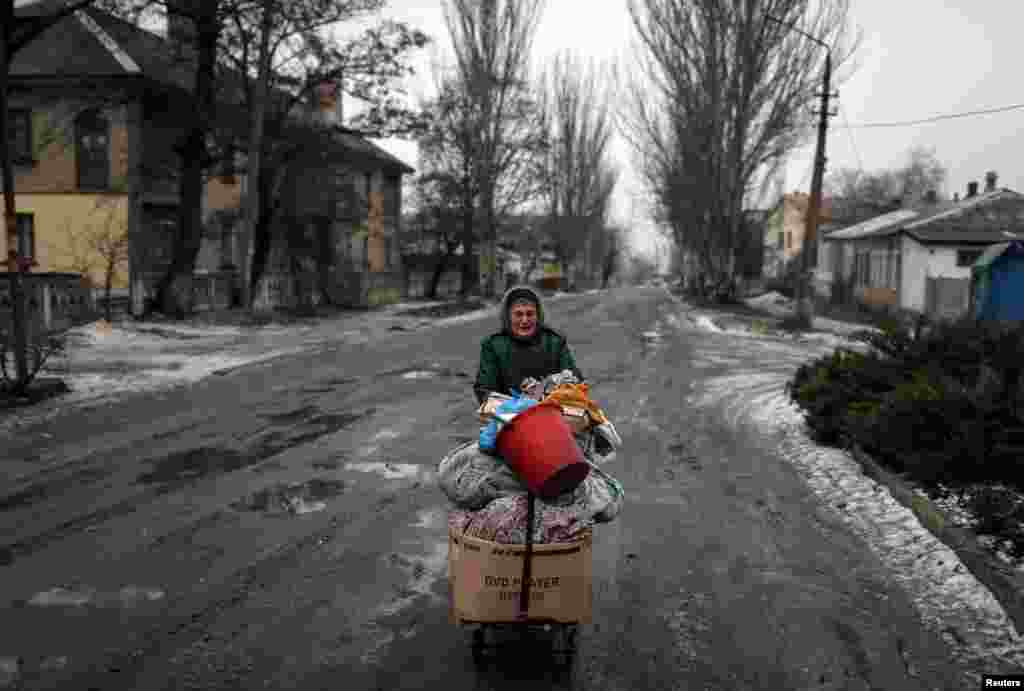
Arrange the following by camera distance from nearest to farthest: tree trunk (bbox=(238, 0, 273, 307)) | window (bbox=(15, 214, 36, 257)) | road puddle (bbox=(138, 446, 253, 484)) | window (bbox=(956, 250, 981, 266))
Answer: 1. road puddle (bbox=(138, 446, 253, 484))
2. tree trunk (bbox=(238, 0, 273, 307))
3. window (bbox=(15, 214, 36, 257))
4. window (bbox=(956, 250, 981, 266))

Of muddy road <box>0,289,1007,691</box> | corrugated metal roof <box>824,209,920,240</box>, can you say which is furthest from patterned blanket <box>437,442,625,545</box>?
corrugated metal roof <box>824,209,920,240</box>

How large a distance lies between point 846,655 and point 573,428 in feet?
5.64

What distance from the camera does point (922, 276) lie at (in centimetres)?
3472

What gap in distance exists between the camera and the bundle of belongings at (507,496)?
4.09 m

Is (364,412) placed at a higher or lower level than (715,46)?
lower

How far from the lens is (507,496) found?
4168 mm

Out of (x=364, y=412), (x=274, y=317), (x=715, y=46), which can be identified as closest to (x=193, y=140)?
(x=274, y=317)

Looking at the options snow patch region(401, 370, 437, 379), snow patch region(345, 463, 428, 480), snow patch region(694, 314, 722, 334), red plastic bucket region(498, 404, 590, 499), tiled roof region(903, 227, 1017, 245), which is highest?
tiled roof region(903, 227, 1017, 245)

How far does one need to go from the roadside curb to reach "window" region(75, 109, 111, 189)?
1030 inches

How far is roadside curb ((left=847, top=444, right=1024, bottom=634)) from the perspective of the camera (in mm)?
5055

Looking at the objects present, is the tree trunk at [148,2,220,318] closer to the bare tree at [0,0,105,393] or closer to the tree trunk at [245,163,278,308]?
the tree trunk at [245,163,278,308]

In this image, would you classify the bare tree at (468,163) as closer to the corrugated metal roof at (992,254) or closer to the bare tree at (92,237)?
the bare tree at (92,237)

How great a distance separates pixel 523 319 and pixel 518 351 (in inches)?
6.8

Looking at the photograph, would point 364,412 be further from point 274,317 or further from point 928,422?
point 274,317
